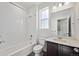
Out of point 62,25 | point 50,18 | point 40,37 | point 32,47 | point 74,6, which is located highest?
point 74,6

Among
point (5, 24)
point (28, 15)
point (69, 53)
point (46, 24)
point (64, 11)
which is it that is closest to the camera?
point (69, 53)

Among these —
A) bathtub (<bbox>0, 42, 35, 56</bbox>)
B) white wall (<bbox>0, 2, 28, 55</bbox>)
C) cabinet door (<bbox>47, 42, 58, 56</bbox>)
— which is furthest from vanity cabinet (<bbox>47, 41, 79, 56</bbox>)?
white wall (<bbox>0, 2, 28, 55</bbox>)

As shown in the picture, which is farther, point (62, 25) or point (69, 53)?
point (62, 25)

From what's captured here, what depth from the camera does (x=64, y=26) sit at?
2594 millimetres

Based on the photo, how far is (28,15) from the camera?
3488 millimetres

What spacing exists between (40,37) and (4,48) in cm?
126

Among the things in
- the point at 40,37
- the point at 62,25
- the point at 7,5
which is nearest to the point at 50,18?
the point at 62,25

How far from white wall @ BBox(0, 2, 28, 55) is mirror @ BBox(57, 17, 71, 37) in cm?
140

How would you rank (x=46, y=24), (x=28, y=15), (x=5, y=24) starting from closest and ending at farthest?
(x=5, y=24) → (x=46, y=24) → (x=28, y=15)

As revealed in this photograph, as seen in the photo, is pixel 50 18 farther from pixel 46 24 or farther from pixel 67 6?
pixel 67 6

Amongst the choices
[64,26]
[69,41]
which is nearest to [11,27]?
[64,26]

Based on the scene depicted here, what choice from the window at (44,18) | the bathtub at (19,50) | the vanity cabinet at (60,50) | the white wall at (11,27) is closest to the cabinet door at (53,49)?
the vanity cabinet at (60,50)

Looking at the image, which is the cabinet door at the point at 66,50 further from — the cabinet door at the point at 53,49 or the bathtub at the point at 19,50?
the bathtub at the point at 19,50

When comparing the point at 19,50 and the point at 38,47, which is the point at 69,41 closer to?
the point at 38,47
